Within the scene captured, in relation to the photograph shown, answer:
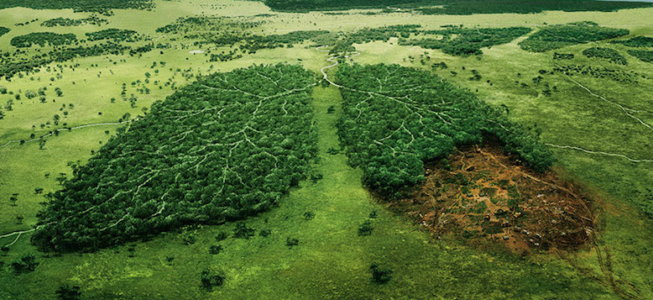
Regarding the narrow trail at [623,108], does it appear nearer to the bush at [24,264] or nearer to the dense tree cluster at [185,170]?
the dense tree cluster at [185,170]

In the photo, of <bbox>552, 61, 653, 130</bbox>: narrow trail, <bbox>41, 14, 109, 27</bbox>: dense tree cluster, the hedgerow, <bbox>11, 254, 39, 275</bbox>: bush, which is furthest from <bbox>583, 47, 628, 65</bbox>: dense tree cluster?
<bbox>41, 14, 109, 27</bbox>: dense tree cluster

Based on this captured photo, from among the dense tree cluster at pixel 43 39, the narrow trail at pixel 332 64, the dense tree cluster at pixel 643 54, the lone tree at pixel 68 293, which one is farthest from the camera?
the dense tree cluster at pixel 43 39

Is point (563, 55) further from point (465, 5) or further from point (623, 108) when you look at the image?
point (465, 5)

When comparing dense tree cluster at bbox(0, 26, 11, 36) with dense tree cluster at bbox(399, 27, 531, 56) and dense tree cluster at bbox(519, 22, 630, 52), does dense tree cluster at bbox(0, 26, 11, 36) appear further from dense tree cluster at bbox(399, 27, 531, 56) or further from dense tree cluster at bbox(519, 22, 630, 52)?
dense tree cluster at bbox(519, 22, 630, 52)

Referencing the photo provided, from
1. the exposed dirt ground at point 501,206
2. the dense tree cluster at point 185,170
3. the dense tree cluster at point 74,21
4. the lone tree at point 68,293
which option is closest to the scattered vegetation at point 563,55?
the exposed dirt ground at point 501,206

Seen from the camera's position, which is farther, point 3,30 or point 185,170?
point 3,30

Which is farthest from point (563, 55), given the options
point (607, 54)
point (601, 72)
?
point (601, 72)
